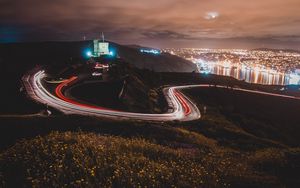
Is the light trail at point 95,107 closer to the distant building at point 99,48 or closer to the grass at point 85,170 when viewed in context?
the grass at point 85,170

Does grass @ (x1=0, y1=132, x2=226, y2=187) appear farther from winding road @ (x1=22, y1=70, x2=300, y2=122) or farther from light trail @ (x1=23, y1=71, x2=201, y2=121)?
light trail @ (x1=23, y1=71, x2=201, y2=121)

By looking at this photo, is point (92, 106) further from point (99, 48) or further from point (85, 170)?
point (99, 48)

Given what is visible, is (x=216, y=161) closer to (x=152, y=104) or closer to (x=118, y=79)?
(x=152, y=104)

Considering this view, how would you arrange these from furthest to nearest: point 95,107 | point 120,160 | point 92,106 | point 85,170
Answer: point 92,106 → point 95,107 → point 120,160 → point 85,170

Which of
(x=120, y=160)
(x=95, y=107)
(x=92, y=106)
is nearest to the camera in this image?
(x=120, y=160)

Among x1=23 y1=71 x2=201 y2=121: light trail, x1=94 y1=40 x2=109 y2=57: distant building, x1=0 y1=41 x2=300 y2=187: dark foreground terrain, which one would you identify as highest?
x1=94 y1=40 x2=109 y2=57: distant building

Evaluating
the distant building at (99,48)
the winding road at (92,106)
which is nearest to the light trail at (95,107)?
the winding road at (92,106)

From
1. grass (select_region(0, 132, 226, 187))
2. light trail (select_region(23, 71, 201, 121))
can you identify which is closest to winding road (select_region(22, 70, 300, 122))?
light trail (select_region(23, 71, 201, 121))

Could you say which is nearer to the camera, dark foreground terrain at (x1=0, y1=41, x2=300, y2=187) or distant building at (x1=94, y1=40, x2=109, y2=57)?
dark foreground terrain at (x1=0, y1=41, x2=300, y2=187)

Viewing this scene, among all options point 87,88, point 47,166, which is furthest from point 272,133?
point 47,166

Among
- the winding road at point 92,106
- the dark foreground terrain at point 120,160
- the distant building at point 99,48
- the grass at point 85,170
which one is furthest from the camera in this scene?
the distant building at point 99,48

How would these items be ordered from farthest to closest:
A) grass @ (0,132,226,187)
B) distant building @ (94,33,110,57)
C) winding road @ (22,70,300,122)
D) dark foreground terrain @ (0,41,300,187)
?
distant building @ (94,33,110,57) → winding road @ (22,70,300,122) → dark foreground terrain @ (0,41,300,187) → grass @ (0,132,226,187)

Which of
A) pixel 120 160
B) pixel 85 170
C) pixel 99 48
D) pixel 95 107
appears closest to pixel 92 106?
pixel 95 107
